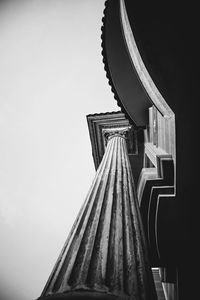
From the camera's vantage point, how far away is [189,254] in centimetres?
522

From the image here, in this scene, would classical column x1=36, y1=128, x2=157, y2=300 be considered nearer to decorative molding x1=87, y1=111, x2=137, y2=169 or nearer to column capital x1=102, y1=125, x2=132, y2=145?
column capital x1=102, y1=125, x2=132, y2=145

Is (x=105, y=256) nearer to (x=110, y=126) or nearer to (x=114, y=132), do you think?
(x=114, y=132)

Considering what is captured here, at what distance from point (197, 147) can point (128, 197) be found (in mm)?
1758

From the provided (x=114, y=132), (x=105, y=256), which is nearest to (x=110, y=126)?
(x=114, y=132)

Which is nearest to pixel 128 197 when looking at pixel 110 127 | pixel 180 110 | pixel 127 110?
pixel 180 110

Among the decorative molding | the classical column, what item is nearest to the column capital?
the decorative molding

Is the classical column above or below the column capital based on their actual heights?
below

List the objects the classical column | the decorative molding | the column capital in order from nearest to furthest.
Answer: the classical column
the column capital
the decorative molding

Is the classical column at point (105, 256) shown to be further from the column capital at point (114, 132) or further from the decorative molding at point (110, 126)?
the decorative molding at point (110, 126)

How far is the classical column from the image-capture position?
2.05 metres

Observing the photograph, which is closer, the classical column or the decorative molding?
the classical column

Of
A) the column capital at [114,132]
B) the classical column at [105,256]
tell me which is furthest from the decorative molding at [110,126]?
the classical column at [105,256]

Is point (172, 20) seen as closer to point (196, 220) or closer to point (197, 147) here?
point (197, 147)

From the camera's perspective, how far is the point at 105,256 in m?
2.50
